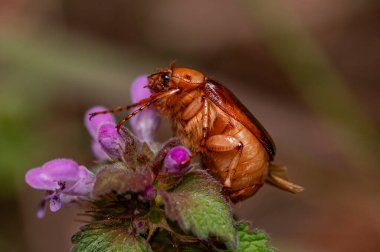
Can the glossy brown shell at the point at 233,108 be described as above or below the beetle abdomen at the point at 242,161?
above

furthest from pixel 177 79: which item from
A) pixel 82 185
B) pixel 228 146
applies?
pixel 82 185

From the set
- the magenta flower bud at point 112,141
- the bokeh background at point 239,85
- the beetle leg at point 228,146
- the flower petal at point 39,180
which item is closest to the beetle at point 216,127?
the beetle leg at point 228,146

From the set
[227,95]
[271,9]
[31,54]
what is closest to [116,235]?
[227,95]

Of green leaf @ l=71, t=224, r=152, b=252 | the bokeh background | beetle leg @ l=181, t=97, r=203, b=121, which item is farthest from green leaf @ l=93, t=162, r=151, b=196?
→ the bokeh background

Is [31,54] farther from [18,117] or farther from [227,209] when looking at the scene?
[227,209]

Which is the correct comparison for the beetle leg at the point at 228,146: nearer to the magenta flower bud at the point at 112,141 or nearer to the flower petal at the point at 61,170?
the magenta flower bud at the point at 112,141
